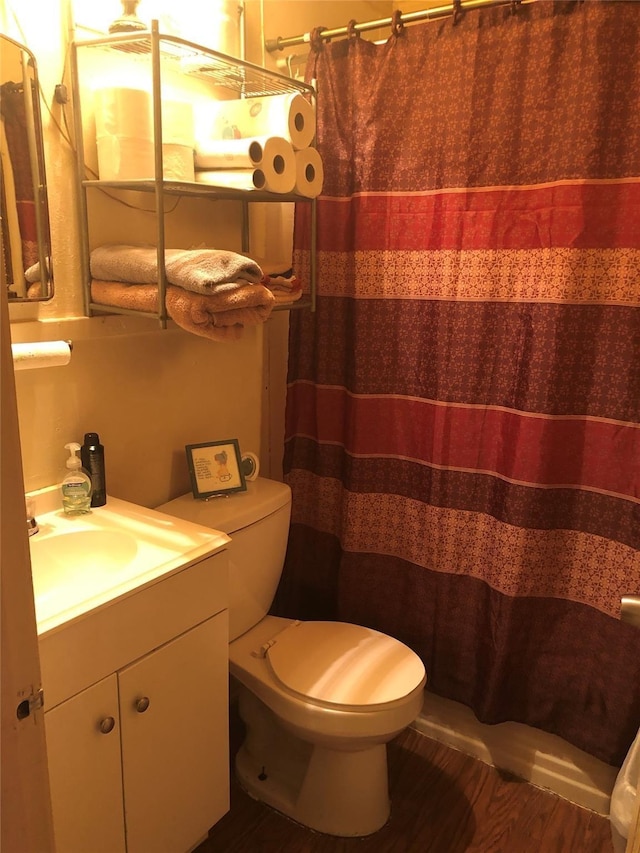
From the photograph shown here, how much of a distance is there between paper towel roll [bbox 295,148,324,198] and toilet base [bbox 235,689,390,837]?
1.33 meters

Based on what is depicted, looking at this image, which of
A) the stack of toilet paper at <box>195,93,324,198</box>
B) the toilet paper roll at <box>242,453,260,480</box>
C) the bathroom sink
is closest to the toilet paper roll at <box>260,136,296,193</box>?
the stack of toilet paper at <box>195,93,324,198</box>

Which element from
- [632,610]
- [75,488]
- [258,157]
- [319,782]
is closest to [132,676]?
[75,488]

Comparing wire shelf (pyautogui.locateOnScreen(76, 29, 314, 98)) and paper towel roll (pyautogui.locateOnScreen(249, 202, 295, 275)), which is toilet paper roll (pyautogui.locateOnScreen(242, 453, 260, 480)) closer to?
paper towel roll (pyautogui.locateOnScreen(249, 202, 295, 275))

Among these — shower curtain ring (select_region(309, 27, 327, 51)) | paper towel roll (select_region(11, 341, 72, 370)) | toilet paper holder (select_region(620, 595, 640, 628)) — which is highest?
shower curtain ring (select_region(309, 27, 327, 51))

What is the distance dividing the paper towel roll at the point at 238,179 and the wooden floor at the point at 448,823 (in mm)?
1582

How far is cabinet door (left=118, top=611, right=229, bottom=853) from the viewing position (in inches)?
50.6

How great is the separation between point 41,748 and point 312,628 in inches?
46.3

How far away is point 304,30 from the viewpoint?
→ 199cm

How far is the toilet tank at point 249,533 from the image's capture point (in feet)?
5.45

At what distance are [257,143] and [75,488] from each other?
0.88 metres

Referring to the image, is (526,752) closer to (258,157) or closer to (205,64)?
(258,157)

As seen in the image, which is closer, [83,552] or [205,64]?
[83,552]

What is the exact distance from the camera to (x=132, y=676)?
125 cm

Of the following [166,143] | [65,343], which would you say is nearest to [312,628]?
[65,343]
